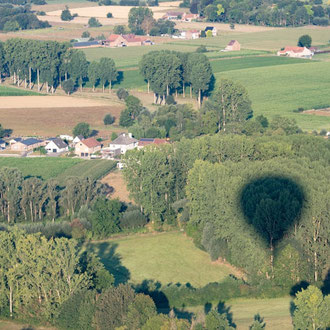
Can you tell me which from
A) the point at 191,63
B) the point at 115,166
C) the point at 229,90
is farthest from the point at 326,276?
the point at 191,63

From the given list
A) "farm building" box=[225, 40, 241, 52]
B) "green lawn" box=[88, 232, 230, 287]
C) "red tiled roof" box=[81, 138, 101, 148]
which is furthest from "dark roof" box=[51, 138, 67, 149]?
"farm building" box=[225, 40, 241, 52]

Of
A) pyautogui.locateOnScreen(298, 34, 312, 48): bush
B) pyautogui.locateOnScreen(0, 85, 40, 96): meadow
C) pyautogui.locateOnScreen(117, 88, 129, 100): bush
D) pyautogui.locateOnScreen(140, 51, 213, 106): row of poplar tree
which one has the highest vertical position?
pyautogui.locateOnScreen(298, 34, 312, 48): bush

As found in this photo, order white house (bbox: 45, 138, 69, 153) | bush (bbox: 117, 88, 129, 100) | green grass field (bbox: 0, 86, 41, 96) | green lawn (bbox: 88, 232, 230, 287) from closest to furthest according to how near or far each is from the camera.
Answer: green lawn (bbox: 88, 232, 230, 287) → white house (bbox: 45, 138, 69, 153) → bush (bbox: 117, 88, 129, 100) → green grass field (bbox: 0, 86, 41, 96)

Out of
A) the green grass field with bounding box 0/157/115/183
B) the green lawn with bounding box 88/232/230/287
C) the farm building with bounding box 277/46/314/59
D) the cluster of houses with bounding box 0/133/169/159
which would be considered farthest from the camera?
the farm building with bounding box 277/46/314/59

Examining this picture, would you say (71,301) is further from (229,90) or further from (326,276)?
(229,90)

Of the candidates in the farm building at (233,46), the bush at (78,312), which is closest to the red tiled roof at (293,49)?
the farm building at (233,46)

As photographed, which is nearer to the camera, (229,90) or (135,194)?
(135,194)

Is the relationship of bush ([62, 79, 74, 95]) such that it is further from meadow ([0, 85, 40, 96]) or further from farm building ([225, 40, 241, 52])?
farm building ([225, 40, 241, 52])

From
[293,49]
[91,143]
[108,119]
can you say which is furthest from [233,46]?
[91,143]
